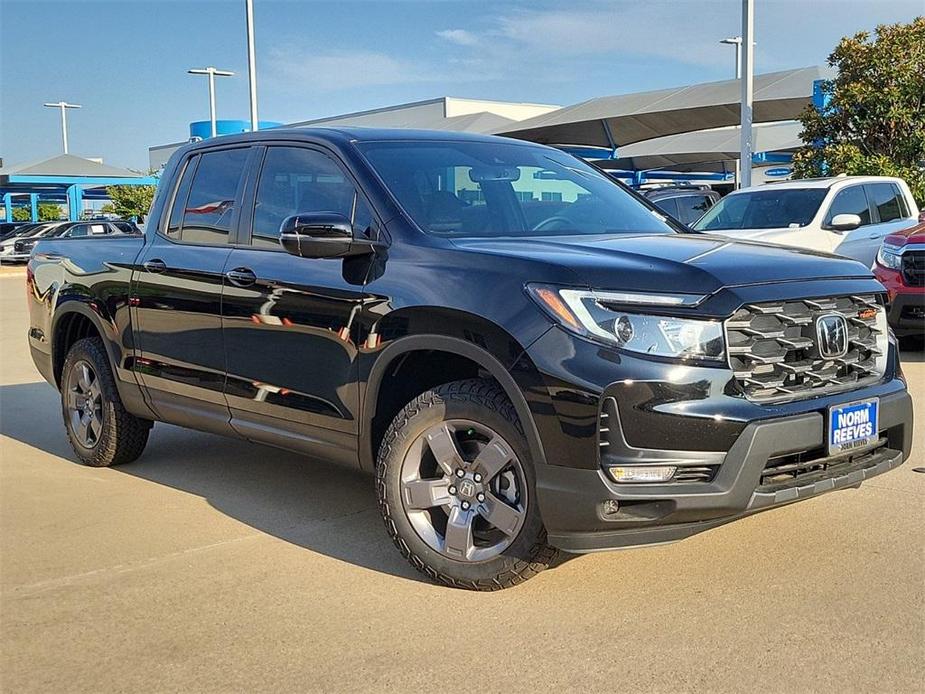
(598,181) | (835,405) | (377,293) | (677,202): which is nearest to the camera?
(835,405)

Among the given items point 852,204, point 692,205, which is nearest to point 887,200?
point 852,204

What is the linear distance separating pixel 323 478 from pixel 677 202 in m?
14.7

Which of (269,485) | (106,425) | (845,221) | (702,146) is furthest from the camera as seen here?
(702,146)

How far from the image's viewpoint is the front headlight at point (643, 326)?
134 inches

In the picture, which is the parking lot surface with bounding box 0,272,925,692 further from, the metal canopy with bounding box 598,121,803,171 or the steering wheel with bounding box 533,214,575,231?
the metal canopy with bounding box 598,121,803,171

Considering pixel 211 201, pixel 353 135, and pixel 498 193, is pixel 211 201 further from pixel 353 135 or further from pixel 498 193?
pixel 498 193

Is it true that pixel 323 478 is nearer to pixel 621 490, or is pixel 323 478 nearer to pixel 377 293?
pixel 377 293

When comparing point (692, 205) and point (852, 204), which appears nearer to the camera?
point (852, 204)

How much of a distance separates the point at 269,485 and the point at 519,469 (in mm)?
2255

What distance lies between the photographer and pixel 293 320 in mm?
4426

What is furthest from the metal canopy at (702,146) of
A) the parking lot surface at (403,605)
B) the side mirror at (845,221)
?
the parking lot surface at (403,605)

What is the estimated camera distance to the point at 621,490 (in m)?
3.38

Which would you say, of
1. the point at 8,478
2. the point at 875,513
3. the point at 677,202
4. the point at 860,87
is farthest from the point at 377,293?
the point at 677,202

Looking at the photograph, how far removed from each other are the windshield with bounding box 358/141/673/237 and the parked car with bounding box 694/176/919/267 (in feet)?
21.3
